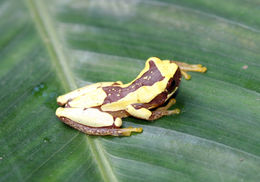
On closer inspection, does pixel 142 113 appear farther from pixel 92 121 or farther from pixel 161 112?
pixel 92 121

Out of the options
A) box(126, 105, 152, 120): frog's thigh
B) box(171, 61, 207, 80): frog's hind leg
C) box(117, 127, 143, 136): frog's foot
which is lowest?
box(117, 127, 143, 136): frog's foot

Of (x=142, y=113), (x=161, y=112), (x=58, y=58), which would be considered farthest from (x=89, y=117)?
(x=58, y=58)

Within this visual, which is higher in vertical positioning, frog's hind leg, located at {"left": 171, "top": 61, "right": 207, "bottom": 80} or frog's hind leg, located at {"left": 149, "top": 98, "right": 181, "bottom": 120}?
frog's hind leg, located at {"left": 171, "top": 61, "right": 207, "bottom": 80}

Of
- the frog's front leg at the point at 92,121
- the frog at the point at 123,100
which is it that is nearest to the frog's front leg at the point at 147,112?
the frog at the point at 123,100

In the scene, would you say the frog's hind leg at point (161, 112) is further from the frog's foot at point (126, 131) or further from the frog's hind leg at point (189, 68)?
the frog's hind leg at point (189, 68)

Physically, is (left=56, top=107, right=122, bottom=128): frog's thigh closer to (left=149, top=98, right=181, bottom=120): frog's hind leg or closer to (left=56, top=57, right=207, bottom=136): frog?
(left=56, top=57, right=207, bottom=136): frog

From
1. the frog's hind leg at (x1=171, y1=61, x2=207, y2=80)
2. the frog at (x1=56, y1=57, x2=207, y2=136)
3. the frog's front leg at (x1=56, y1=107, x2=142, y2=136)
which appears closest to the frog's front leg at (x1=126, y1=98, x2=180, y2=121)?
the frog at (x1=56, y1=57, x2=207, y2=136)

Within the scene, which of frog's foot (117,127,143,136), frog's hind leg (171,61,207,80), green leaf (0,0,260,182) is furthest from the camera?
frog's hind leg (171,61,207,80)
